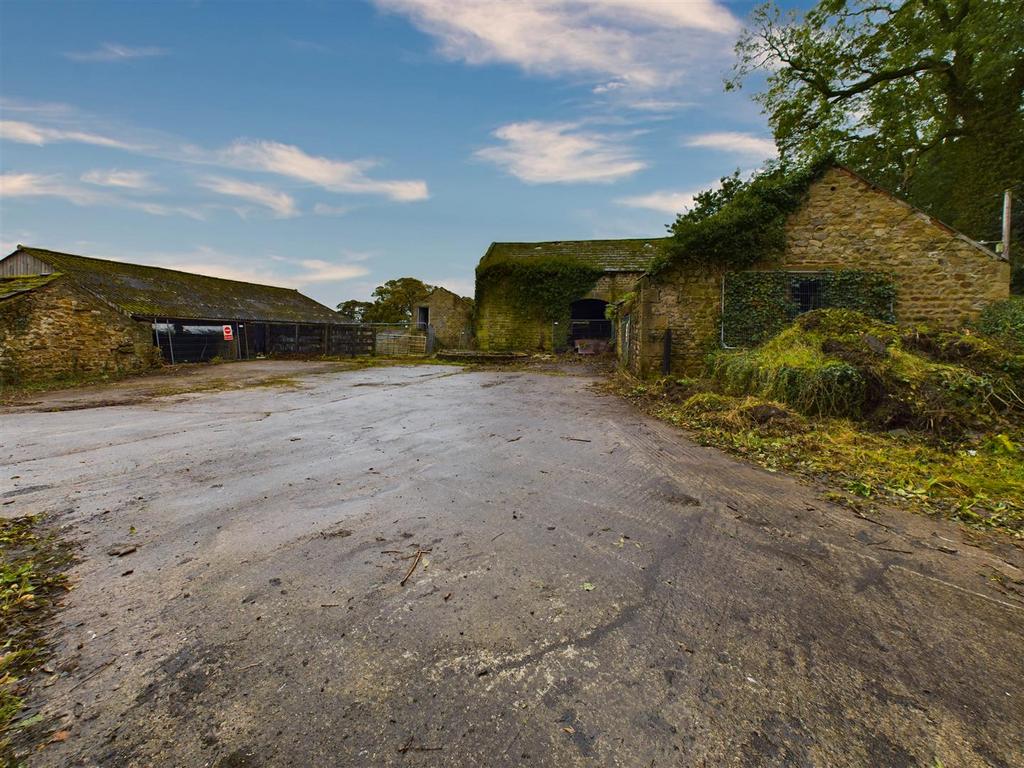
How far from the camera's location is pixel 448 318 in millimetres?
25672

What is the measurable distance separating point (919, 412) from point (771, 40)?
20.9m

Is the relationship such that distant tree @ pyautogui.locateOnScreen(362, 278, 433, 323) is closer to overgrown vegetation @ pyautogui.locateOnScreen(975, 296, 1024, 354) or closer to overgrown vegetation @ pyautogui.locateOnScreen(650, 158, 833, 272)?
overgrown vegetation @ pyautogui.locateOnScreen(650, 158, 833, 272)

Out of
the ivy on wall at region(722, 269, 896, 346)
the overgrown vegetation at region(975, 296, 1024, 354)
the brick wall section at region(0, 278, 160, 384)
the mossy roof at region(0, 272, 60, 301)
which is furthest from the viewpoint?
the mossy roof at region(0, 272, 60, 301)

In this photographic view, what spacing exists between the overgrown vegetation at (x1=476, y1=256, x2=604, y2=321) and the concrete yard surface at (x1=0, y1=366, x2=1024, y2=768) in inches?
756

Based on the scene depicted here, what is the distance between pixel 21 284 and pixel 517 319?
18.4 meters

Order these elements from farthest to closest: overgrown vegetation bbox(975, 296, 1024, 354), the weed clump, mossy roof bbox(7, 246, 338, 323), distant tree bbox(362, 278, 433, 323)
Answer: distant tree bbox(362, 278, 433, 323) < mossy roof bbox(7, 246, 338, 323) < overgrown vegetation bbox(975, 296, 1024, 354) < the weed clump

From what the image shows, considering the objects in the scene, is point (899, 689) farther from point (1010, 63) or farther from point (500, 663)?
point (1010, 63)

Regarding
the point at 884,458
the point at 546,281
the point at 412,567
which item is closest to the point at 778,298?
the point at 884,458

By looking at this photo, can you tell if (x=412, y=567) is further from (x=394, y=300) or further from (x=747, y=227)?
(x=394, y=300)

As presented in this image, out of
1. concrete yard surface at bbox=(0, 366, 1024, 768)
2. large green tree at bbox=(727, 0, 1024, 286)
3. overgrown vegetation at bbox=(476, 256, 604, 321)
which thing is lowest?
concrete yard surface at bbox=(0, 366, 1024, 768)

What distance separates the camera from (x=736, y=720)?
61.1 inches

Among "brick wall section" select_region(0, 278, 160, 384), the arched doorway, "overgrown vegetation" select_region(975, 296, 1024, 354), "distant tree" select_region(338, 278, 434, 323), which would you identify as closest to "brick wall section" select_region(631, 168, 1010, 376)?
"overgrown vegetation" select_region(975, 296, 1024, 354)

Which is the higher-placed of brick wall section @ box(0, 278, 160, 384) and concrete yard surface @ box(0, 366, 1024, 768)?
brick wall section @ box(0, 278, 160, 384)

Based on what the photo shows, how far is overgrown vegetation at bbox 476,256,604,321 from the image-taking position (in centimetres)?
2250
